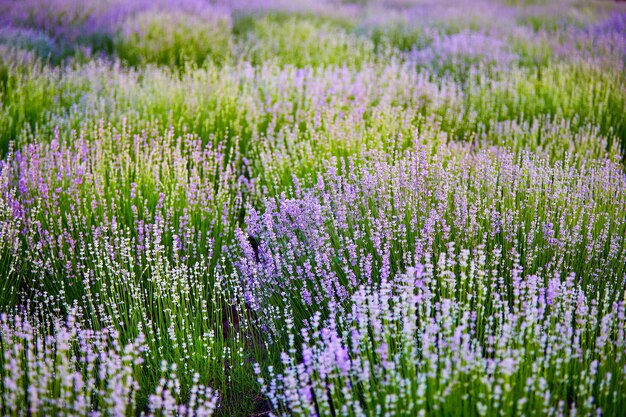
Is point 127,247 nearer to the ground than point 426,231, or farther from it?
nearer to the ground

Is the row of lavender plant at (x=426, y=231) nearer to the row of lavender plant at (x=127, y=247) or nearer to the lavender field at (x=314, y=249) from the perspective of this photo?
the lavender field at (x=314, y=249)

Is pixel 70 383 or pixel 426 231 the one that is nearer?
pixel 70 383

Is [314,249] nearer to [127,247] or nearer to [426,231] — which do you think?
[426,231]

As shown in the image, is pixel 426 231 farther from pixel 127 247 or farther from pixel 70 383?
pixel 70 383

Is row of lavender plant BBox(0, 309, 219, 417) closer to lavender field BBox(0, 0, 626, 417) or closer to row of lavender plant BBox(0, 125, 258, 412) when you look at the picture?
lavender field BBox(0, 0, 626, 417)

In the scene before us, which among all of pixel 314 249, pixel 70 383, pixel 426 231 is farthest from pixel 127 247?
pixel 426 231

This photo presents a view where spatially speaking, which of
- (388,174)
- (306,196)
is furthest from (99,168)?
(388,174)

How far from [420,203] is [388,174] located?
240 mm

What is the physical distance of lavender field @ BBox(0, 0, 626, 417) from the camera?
Result: 1979mm

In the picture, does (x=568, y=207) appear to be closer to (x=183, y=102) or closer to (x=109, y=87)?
(x=183, y=102)

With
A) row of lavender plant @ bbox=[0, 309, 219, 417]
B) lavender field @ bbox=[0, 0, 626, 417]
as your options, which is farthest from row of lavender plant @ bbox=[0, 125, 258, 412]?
row of lavender plant @ bbox=[0, 309, 219, 417]

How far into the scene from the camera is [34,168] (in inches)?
132

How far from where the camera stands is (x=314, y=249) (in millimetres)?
2758

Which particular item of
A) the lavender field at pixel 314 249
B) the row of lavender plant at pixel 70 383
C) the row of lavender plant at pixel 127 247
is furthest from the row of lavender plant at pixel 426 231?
the row of lavender plant at pixel 70 383
